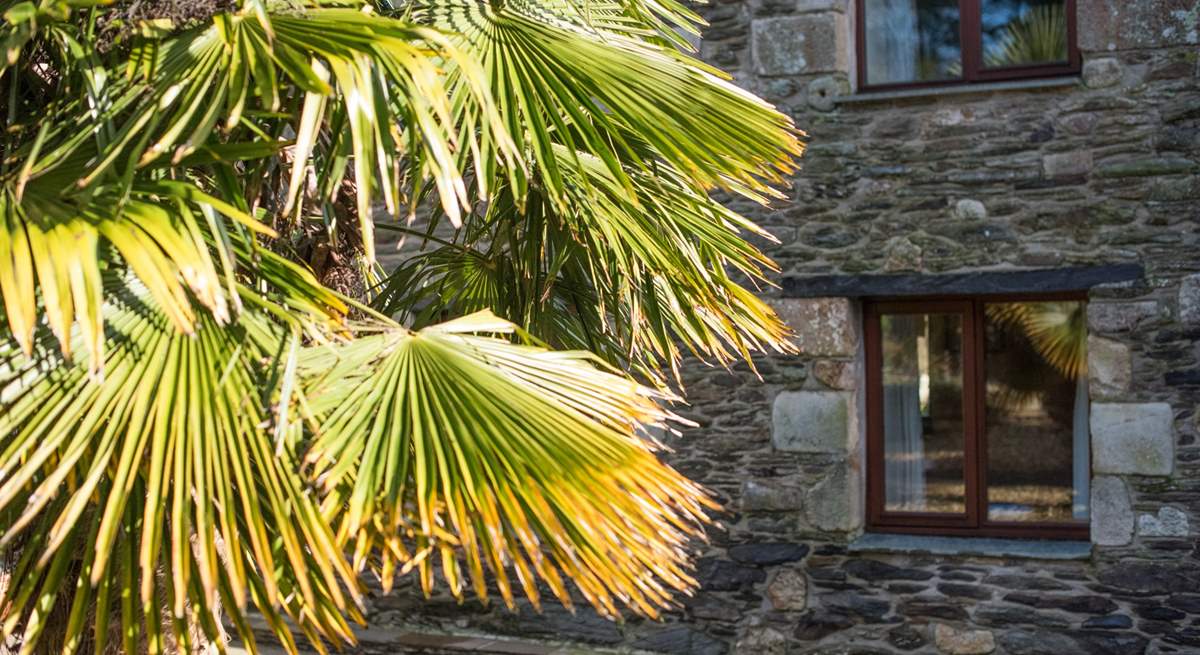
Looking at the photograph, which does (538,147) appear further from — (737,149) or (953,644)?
(953,644)

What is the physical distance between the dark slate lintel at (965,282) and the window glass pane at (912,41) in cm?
100

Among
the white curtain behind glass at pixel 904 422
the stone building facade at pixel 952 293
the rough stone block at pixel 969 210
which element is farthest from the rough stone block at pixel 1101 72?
the white curtain behind glass at pixel 904 422

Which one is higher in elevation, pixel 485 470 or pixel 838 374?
pixel 838 374

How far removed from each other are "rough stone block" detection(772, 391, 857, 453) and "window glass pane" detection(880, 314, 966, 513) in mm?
303

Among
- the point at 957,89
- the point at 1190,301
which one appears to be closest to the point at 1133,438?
the point at 1190,301

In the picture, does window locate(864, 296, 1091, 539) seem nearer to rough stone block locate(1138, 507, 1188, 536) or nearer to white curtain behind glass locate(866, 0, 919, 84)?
rough stone block locate(1138, 507, 1188, 536)

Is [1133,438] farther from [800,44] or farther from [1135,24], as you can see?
[800,44]

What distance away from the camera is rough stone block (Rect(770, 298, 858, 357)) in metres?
6.12

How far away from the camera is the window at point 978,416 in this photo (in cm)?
601

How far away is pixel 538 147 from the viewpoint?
115 inches

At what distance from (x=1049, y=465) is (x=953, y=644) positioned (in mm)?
963

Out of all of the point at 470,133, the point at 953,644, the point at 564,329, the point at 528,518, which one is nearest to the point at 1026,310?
the point at 953,644

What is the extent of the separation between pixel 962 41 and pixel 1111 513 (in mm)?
2311

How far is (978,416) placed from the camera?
6145mm
